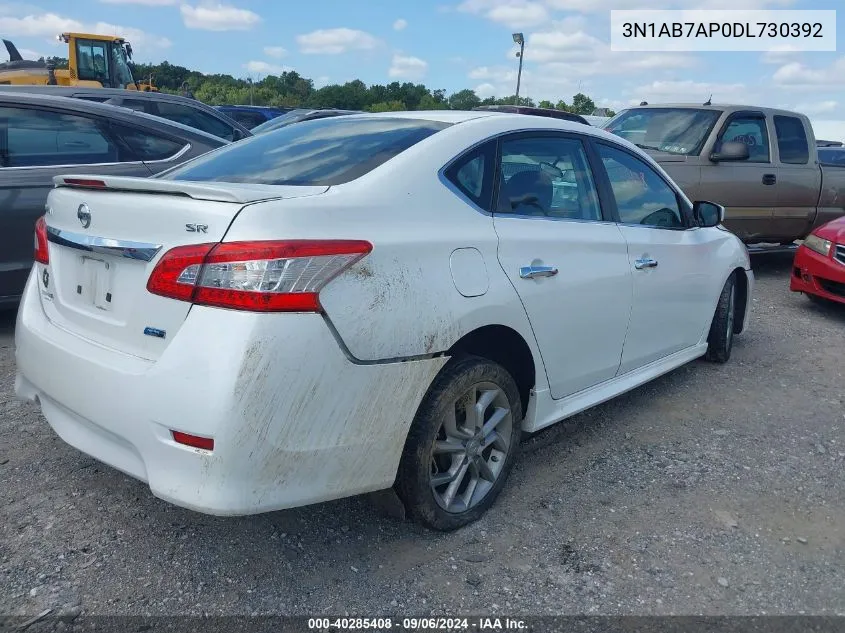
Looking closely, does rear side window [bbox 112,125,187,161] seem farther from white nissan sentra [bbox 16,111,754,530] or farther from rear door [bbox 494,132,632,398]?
rear door [bbox 494,132,632,398]

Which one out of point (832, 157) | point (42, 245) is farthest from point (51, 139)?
point (832, 157)

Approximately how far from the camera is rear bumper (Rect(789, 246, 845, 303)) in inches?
253

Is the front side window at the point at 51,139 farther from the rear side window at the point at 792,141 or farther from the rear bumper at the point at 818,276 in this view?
the rear side window at the point at 792,141

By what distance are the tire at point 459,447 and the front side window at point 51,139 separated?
369 cm

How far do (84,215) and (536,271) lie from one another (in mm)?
1702

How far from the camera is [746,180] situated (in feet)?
25.6

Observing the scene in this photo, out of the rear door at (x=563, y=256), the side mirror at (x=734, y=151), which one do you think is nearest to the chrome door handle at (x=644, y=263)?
the rear door at (x=563, y=256)

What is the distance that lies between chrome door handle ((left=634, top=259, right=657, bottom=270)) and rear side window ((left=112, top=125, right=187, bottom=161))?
11.8 feet

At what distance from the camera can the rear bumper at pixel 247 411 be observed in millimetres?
2125

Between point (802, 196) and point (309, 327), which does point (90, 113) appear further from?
point (802, 196)

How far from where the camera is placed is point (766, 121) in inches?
324

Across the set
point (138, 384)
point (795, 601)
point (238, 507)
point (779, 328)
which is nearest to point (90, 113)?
point (138, 384)

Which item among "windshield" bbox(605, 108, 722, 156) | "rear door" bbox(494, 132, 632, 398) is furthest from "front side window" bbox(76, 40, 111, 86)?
"rear door" bbox(494, 132, 632, 398)

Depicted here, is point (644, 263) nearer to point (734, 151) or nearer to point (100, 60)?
point (734, 151)
